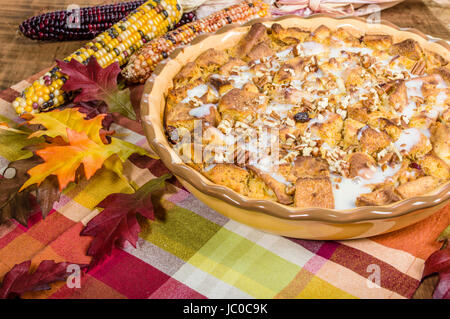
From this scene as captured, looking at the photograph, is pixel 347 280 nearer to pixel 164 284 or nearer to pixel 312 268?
pixel 312 268

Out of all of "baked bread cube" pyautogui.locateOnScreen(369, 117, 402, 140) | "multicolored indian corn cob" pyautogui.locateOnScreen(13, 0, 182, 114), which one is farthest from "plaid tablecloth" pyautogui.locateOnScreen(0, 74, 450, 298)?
"multicolored indian corn cob" pyautogui.locateOnScreen(13, 0, 182, 114)

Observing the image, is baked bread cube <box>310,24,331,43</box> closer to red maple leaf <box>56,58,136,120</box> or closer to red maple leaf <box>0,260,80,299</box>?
red maple leaf <box>56,58,136,120</box>

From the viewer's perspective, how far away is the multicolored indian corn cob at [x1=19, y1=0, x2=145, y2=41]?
279 centimetres

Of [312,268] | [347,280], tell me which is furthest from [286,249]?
[347,280]

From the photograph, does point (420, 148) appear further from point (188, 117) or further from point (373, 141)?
point (188, 117)

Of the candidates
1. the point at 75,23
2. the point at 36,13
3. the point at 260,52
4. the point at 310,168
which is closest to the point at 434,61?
the point at 260,52

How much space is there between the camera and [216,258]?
1.65 metres

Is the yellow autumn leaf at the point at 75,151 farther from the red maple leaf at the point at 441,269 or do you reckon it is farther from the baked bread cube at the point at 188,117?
the red maple leaf at the point at 441,269

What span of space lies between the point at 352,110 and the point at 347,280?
2.29ft

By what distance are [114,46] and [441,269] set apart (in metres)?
2.03

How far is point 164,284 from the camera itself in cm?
158

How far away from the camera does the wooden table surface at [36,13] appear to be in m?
2.68

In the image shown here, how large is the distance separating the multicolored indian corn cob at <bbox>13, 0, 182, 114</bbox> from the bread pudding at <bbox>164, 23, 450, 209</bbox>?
0.65 metres
